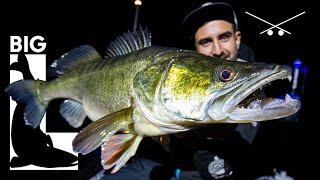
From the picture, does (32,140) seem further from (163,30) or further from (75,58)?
(163,30)

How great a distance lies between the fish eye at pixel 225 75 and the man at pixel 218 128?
765 mm

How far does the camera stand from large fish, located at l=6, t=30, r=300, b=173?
1325 millimetres

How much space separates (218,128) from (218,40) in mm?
791

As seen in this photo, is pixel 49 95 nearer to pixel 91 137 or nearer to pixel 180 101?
pixel 91 137

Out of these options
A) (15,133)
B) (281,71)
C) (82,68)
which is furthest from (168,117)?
(15,133)

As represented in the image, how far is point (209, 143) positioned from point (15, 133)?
9.79 feet

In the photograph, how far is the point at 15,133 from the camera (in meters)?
4.42

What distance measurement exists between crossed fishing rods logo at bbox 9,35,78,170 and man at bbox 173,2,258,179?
2.27 meters

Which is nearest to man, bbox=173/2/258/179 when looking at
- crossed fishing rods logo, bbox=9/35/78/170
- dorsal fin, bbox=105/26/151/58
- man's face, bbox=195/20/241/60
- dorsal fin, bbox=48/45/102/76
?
man's face, bbox=195/20/241/60

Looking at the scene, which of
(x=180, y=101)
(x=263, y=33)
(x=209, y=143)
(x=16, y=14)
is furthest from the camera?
(x=263, y=33)

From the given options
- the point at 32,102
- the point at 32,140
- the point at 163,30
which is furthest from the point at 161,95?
the point at 163,30

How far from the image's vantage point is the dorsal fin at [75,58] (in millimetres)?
2152

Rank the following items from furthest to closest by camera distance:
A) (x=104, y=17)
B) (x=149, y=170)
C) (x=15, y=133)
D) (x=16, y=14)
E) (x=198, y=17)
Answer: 1. (x=104, y=17)
2. (x=16, y=14)
3. (x=15, y=133)
4. (x=198, y=17)
5. (x=149, y=170)

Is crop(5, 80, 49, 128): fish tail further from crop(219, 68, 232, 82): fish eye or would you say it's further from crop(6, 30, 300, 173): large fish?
crop(219, 68, 232, 82): fish eye
